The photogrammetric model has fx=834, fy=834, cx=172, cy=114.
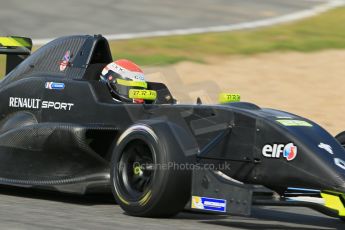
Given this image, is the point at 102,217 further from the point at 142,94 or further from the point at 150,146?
the point at 142,94

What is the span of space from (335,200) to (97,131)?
96.0 inches

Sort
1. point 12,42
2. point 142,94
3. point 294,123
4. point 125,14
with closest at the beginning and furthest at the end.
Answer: point 294,123
point 142,94
point 12,42
point 125,14

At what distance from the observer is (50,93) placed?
27.5ft

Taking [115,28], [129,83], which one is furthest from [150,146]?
[115,28]

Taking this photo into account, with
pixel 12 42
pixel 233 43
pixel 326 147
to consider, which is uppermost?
pixel 233 43

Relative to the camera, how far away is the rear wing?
971 cm

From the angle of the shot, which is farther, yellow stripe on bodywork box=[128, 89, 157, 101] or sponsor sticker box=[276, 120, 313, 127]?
yellow stripe on bodywork box=[128, 89, 157, 101]

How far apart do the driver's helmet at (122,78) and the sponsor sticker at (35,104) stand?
50 cm

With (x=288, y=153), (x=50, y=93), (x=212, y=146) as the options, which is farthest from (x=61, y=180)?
(x=288, y=153)

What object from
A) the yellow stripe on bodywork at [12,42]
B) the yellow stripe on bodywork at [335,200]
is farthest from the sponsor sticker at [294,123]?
the yellow stripe on bodywork at [12,42]

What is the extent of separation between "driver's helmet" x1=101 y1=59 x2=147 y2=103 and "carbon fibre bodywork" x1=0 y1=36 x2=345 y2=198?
0.19m

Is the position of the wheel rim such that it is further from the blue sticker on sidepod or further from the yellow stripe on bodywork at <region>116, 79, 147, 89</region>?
the blue sticker on sidepod

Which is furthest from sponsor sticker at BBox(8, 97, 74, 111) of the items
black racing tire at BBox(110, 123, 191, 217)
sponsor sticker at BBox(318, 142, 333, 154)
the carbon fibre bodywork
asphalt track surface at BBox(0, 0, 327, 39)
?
asphalt track surface at BBox(0, 0, 327, 39)

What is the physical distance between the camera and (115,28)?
21078mm
